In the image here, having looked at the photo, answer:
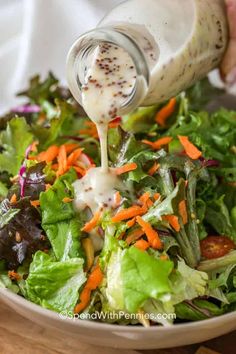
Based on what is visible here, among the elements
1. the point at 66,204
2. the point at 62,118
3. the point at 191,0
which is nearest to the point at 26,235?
the point at 66,204

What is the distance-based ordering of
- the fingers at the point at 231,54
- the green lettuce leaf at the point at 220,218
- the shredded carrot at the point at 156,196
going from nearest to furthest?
the shredded carrot at the point at 156,196
the green lettuce leaf at the point at 220,218
the fingers at the point at 231,54

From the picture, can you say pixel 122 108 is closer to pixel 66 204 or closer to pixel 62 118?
pixel 66 204

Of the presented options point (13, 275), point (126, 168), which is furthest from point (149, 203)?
point (13, 275)

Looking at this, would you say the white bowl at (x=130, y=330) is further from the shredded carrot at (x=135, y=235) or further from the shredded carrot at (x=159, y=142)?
the shredded carrot at (x=159, y=142)

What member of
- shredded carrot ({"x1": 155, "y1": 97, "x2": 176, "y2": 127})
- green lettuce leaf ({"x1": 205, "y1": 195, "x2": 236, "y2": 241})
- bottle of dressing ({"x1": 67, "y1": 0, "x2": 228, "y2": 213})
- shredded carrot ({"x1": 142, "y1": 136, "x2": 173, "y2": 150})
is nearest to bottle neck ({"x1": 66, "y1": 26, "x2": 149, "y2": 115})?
bottle of dressing ({"x1": 67, "y1": 0, "x2": 228, "y2": 213})

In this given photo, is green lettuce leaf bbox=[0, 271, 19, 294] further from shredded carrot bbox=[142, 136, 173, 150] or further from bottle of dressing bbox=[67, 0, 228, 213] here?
shredded carrot bbox=[142, 136, 173, 150]

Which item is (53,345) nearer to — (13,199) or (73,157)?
(13,199)

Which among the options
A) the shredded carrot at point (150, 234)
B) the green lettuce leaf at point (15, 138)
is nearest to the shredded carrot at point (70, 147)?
the green lettuce leaf at point (15, 138)

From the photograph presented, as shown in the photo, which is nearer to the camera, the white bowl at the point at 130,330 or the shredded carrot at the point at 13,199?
the white bowl at the point at 130,330
